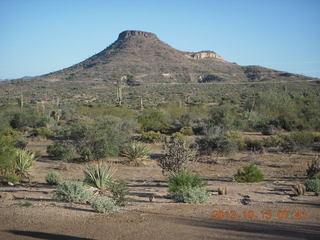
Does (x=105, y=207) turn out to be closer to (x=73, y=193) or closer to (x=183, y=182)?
(x=73, y=193)

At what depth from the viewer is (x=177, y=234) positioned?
725cm

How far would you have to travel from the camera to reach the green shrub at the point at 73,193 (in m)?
10.1

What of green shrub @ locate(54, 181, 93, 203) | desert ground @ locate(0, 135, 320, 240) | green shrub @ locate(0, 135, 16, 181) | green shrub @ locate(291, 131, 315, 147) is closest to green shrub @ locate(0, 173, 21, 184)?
green shrub @ locate(0, 135, 16, 181)

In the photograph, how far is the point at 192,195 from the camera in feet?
32.8

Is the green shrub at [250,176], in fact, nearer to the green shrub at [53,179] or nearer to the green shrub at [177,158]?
the green shrub at [177,158]

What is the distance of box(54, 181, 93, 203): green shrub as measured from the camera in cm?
1007

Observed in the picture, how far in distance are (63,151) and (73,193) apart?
9.69 m

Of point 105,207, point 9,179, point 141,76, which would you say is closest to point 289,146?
point 105,207

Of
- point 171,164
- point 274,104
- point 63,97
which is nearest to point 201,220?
point 171,164

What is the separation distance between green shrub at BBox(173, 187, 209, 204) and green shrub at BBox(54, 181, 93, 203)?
265 centimetres

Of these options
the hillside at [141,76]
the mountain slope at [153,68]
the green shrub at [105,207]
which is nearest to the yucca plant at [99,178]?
the green shrub at [105,207]

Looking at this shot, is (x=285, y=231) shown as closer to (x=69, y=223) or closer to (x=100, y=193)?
(x=69, y=223)

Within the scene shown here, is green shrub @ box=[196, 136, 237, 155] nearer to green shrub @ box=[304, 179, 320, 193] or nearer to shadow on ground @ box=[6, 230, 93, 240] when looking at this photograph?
green shrub @ box=[304, 179, 320, 193]
